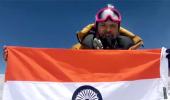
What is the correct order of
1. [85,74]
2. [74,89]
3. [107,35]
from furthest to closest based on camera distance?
[107,35], [85,74], [74,89]

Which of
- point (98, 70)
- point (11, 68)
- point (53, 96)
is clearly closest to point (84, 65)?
point (98, 70)

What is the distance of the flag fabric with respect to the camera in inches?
251

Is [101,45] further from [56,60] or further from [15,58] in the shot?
[15,58]

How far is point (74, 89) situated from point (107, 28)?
1.10m

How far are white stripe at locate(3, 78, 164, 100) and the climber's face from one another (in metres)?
0.80

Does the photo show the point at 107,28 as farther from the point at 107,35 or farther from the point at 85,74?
the point at 85,74

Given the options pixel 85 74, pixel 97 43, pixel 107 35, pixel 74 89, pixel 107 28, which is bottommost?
pixel 74 89

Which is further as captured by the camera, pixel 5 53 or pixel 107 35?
pixel 107 35

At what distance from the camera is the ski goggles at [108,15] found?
6.93 m

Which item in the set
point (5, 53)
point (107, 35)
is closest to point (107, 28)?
point (107, 35)

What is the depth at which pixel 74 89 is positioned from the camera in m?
6.44

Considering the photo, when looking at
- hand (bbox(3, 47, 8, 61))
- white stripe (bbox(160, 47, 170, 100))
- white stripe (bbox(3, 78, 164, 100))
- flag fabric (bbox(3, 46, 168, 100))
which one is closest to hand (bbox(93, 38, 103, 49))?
flag fabric (bbox(3, 46, 168, 100))

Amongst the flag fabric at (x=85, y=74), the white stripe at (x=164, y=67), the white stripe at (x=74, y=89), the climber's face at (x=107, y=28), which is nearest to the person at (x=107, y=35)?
the climber's face at (x=107, y=28)

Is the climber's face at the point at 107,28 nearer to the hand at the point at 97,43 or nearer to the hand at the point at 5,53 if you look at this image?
the hand at the point at 97,43
